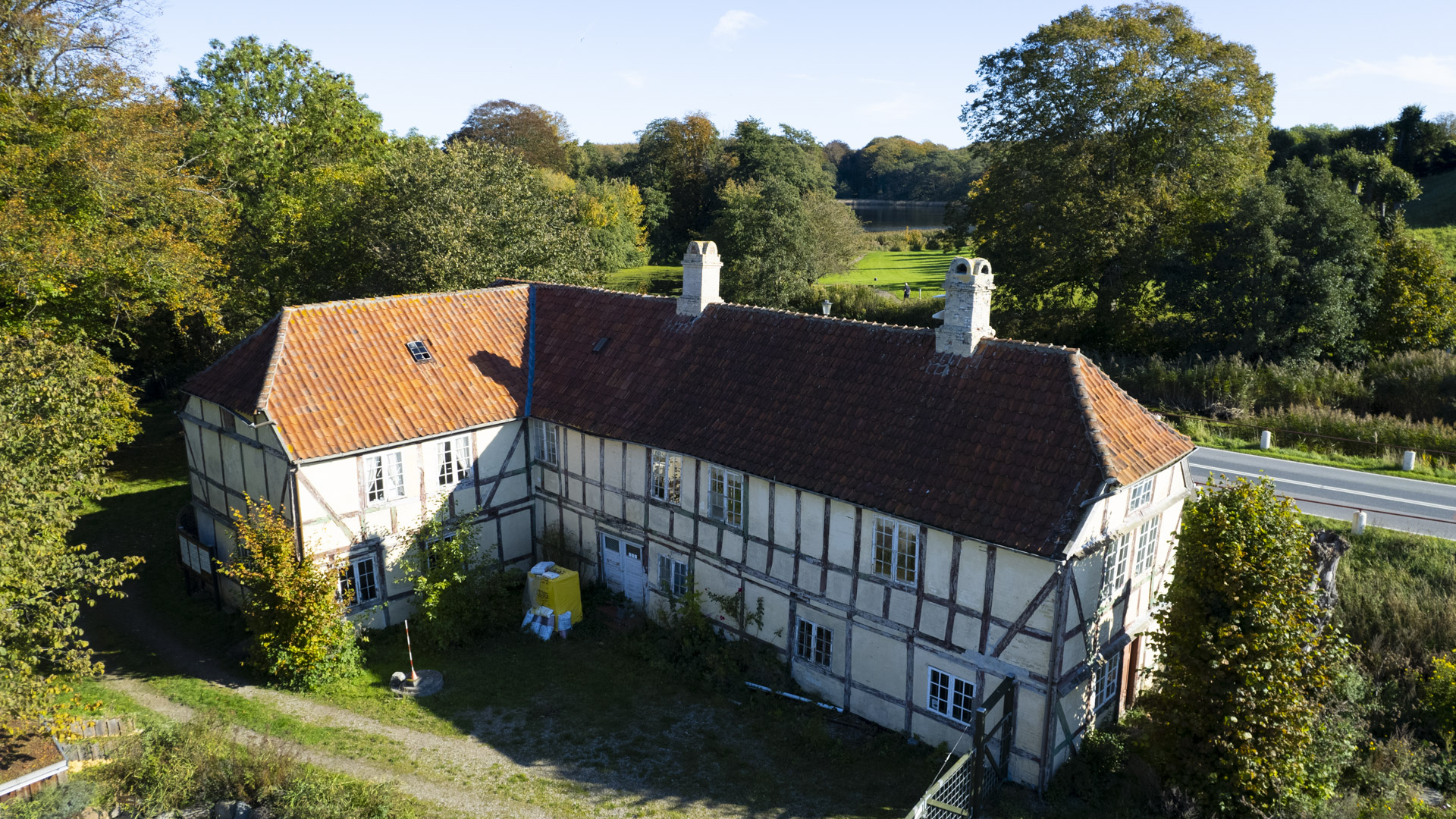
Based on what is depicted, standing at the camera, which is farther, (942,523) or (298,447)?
(298,447)

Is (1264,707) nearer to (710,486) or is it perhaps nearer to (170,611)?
(710,486)

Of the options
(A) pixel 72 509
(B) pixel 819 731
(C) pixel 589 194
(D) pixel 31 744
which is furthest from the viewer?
(C) pixel 589 194

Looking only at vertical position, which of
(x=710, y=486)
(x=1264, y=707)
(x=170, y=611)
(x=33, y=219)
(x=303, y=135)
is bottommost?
(x=170, y=611)

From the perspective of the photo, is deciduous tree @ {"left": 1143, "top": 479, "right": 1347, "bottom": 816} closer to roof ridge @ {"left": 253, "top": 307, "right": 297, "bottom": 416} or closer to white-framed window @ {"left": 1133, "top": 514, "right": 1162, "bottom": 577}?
white-framed window @ {"left": 1133, "top": 514, "right": 1162, "bottom": 577}

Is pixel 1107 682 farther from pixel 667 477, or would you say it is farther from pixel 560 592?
pixel 560 592

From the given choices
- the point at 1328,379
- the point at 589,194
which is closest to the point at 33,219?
the point at 1328,379

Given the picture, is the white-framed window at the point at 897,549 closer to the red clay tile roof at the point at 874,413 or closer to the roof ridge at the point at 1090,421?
the red clay tile roof at the point at 874,413
